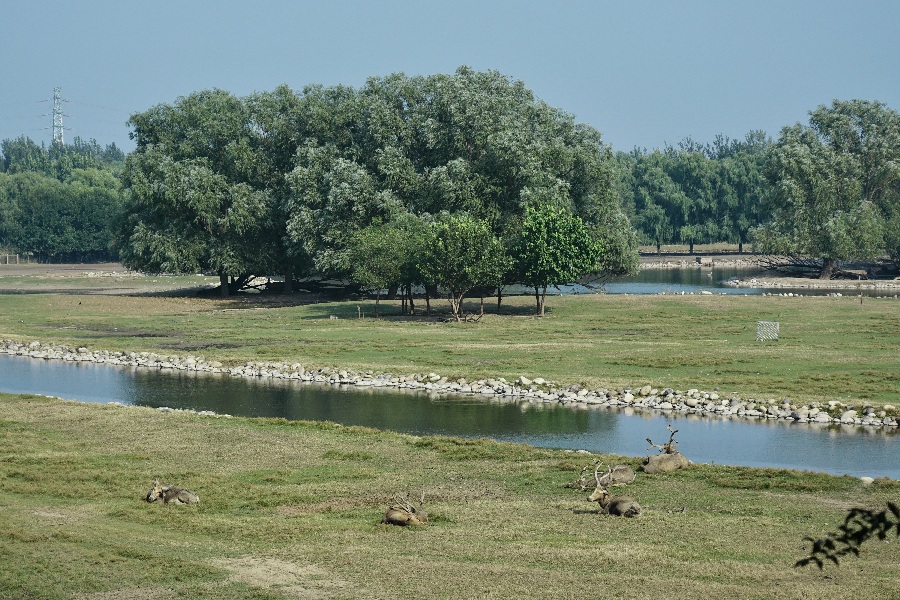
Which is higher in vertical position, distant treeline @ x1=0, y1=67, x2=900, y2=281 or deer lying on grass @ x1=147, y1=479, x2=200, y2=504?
distant treeline @ x1=0, y1=67, x2=900, y2=281

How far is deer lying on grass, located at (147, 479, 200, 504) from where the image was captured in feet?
86.7

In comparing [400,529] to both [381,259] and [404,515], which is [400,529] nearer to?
[404,515]

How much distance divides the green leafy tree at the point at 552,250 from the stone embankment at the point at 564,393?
29453 mm

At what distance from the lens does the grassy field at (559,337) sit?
51.7 metres

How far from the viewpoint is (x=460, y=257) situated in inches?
3172

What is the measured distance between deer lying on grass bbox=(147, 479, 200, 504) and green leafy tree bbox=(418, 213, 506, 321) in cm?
5381

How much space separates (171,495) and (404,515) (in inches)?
237

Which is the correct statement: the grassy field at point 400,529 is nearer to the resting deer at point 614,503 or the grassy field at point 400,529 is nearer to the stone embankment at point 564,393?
the resting deer at point 614,503

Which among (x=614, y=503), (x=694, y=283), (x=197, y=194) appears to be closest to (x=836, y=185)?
(x=694, y=283)

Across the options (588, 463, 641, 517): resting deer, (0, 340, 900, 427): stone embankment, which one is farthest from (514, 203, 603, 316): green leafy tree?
(588, 463, 641, 517): resting deer

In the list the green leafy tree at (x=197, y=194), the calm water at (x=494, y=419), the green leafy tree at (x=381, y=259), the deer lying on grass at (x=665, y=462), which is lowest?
the calm water at (x=494, y=419)

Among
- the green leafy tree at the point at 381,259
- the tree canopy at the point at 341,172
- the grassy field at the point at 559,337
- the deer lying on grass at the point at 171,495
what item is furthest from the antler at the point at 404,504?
the tree canopy at the point at 341,172

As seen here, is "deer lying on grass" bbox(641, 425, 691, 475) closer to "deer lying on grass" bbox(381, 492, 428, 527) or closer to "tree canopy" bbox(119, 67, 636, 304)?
"deer lying on grass" bbox(381, 492, 428, 527)

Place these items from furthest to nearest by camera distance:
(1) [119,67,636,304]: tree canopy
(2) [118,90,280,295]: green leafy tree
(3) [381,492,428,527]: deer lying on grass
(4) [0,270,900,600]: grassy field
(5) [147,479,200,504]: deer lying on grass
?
(2) [118,90,280,295]: green leafy tree, (1) [119,67,636,304]: tree canopy, (5) [147,479,200,504]: deer lying on grass, (3) [381,492,428,527]: deer lying on grass, (4) [0,270,900,600]: grassy field
